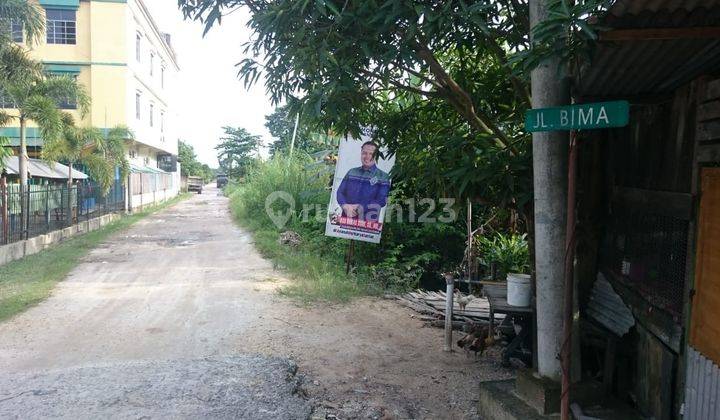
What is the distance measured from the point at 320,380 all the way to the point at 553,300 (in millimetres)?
2341

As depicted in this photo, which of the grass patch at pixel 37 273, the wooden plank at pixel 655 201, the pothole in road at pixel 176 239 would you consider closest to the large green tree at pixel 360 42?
the wooden plank at pixel 655 201

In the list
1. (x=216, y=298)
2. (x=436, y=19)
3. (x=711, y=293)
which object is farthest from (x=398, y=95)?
(x=216, y=298)

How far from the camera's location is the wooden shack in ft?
9.73

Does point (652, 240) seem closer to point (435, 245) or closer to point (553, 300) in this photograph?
point (553, 300)

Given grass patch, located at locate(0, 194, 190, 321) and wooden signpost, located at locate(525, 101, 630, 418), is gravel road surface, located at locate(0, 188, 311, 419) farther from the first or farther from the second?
wooden signpost, located at locate(525, 101, 630, 418)

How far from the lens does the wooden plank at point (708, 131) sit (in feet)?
10.1

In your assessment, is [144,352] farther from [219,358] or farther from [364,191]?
[364,191]

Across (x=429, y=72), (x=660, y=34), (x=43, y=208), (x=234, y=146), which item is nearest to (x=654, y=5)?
(x=660, y=34)

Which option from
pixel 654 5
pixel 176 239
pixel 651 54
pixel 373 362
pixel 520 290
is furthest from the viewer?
pixel 176 239

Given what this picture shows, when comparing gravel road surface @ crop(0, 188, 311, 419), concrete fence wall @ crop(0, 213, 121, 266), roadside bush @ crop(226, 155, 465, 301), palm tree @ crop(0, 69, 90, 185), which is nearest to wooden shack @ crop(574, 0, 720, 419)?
gravel road surface @ crop(0, 188, 311, 419)

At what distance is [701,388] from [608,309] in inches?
56.2

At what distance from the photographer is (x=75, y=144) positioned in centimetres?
1697

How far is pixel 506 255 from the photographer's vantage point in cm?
909

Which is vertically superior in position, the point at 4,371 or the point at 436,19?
the point at 436,19
